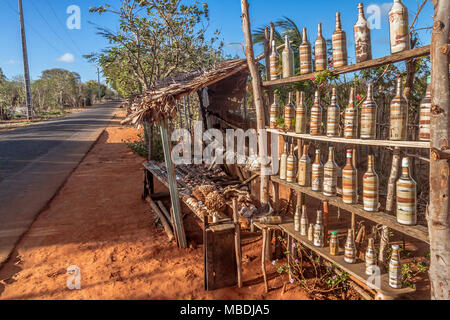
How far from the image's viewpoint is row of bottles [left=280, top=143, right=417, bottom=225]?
2008 millimetres

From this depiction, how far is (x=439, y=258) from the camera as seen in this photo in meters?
1.83

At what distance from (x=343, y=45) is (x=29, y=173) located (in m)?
9.42

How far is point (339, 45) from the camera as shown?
7.92 ft

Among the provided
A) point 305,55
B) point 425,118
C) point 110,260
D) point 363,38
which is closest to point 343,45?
point 363,38

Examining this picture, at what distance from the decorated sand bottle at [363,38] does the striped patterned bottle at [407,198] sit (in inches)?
32.1

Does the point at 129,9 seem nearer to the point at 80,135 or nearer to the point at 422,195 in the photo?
the point at 422,195

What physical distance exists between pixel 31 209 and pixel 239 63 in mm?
5027

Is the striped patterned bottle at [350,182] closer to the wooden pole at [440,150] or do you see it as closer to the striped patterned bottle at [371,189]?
the striped patterned bottle at [371,189]

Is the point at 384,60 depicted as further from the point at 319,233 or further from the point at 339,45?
the point at 319,233

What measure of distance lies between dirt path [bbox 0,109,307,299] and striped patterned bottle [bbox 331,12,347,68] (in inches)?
90.1

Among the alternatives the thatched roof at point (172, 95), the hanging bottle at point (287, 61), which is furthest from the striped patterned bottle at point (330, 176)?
the thatched roof at point (172, 95)

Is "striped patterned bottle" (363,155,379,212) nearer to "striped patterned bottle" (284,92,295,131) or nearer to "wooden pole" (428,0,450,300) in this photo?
"wooden pole" (428,0,450,300)
